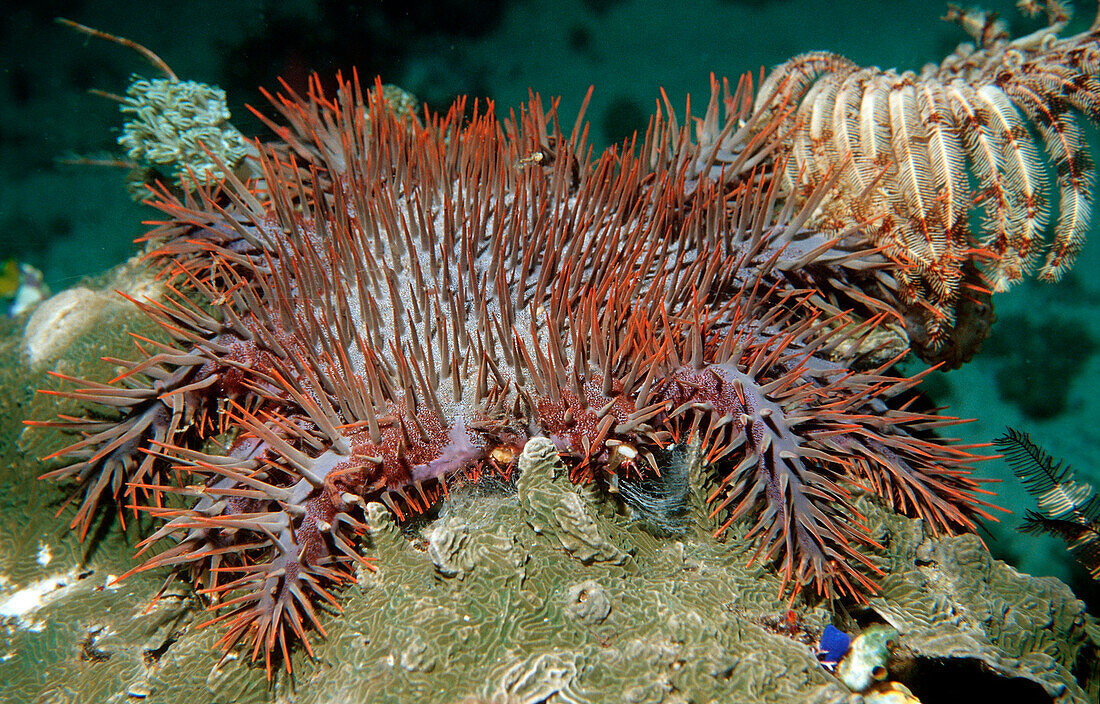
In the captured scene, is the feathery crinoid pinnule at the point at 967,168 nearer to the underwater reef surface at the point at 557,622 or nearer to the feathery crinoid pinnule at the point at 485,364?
the feathery crinoid pinnule at the point at 485,364

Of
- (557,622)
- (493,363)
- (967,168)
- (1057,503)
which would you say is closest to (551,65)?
(967,168)

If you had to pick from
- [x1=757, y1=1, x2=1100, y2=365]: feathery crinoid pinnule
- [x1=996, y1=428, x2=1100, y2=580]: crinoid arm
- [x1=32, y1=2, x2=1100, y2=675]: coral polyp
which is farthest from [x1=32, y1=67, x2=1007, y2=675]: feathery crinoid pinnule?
[x1=996, y1=428, x2=1100, y2=580]: crinoid arm

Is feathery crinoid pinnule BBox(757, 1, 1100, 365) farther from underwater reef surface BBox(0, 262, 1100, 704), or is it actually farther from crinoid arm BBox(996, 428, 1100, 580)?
underwater reef surface BBox(0, 262, 1100, 704)

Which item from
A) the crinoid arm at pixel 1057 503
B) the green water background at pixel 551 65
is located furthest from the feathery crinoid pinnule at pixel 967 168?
the green water background at pixel 551 65

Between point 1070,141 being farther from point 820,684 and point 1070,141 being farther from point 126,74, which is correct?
point 126,74

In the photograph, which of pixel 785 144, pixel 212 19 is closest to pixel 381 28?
pixel 212 19
